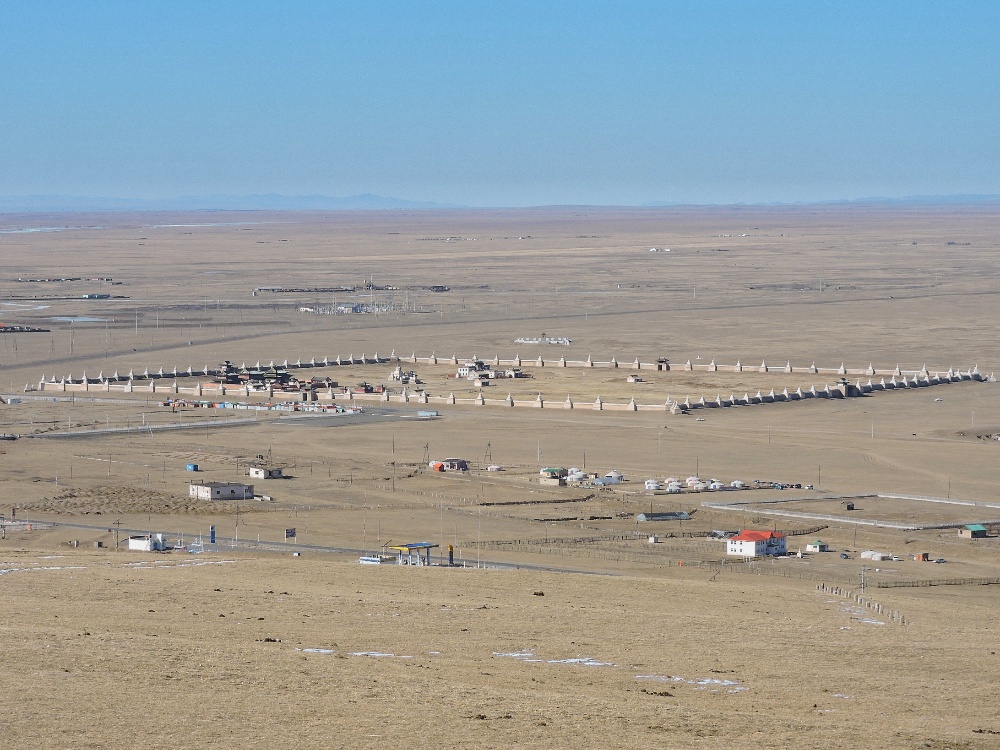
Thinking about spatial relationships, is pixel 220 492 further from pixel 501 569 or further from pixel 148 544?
pixel 501 569

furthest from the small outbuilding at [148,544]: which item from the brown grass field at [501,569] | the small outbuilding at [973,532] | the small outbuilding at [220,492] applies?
the small outbuilding at [973,532]

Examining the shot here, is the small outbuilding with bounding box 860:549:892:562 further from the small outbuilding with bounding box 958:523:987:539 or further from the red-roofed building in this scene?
the small outbuilding with bounding box 958:523:987:539

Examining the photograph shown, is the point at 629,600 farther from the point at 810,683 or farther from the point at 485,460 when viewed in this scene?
the point at 485,460

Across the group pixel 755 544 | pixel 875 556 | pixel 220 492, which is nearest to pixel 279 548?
pixel 220 492

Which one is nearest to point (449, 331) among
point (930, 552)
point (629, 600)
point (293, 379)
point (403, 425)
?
point (293, 379)

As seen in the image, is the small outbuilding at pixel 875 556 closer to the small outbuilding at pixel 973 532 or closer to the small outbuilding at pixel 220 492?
the small outbuilding at pixel 973 532

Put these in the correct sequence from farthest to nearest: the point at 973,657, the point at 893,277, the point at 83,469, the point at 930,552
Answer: the point at 893,277 → the point at 83,469 → the point at 930,552 → the point at 973,657
